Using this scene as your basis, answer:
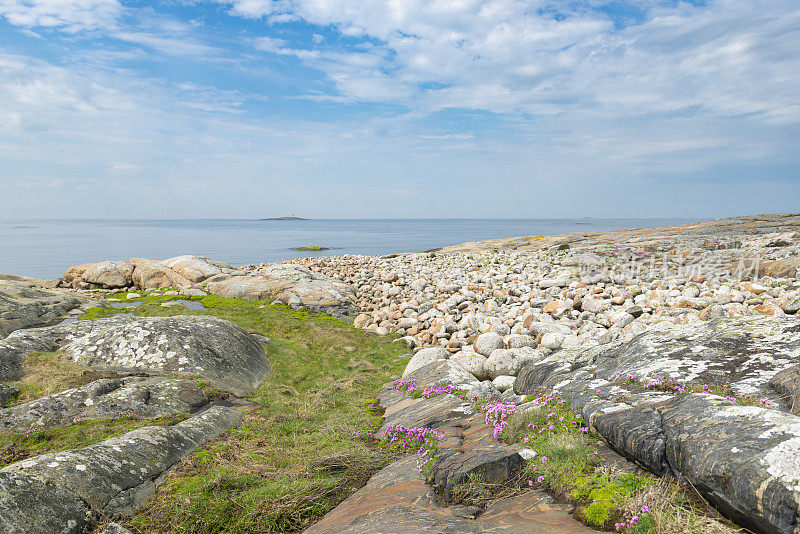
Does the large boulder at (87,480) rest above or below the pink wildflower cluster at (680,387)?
below

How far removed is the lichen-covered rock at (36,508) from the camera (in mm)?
4895

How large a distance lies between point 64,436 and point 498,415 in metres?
8.04

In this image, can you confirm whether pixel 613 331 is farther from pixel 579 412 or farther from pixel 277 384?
pixel 277 384

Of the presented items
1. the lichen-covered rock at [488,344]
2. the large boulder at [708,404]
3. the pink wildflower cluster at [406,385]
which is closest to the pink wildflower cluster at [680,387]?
the large boulder at [708,404]

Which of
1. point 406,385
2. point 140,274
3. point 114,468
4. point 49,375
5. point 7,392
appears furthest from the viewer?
point 140,274

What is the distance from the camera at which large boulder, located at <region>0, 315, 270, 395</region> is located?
11.9 metres

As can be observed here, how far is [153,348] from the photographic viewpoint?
1250 cm

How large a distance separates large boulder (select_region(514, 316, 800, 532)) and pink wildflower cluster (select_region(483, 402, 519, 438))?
1000 mm

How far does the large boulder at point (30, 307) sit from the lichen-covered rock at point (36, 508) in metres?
13.6

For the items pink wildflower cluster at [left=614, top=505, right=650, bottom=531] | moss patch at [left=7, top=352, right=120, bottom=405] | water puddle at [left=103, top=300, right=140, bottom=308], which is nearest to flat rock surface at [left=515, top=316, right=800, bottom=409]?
pink wildflower cluster at [left=614, top=505, right=650, bottom=531]

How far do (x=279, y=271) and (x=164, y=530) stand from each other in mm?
28699

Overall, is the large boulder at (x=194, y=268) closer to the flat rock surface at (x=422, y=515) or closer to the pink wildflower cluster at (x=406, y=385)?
the pink wildflower cluster at (x=406, y=385)

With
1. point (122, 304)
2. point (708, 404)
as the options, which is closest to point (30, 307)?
point (122, 304)

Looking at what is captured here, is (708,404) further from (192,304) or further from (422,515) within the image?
(192,304)
